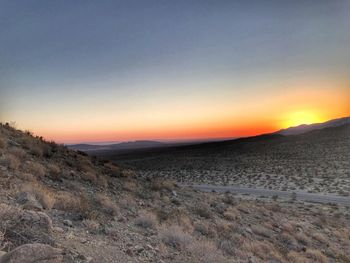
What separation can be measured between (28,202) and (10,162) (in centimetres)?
485

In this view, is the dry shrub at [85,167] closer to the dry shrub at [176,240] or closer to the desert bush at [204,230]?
→ the desert bush at [204,230]

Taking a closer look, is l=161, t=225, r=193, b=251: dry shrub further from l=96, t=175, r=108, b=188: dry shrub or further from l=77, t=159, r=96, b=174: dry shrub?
l=77, t=159, r=96, b=174: dry shrub

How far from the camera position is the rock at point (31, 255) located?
16.7 feet

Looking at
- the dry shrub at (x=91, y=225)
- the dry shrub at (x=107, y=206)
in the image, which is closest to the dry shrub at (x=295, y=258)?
the dry shrub at (x=107, y=206)

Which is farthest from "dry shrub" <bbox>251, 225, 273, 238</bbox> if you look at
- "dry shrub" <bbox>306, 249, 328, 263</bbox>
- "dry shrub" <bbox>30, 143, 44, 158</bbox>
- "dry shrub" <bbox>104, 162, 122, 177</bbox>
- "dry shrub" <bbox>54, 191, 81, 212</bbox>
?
"dry shrub" <bbox>30, 143, 44, 158</bbox>

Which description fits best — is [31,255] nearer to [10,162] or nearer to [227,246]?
[227,246]

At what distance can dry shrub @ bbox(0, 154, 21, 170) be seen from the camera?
507 inches

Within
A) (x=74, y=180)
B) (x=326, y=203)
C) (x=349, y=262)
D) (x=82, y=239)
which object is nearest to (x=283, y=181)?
(x=326, y=203)

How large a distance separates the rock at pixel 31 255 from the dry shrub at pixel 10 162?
808 cm

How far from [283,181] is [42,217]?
37.4 meters

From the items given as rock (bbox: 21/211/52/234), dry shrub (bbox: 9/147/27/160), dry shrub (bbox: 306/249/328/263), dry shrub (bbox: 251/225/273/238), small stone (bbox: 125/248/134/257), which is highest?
dry shrub (bbox: 9/147/27/160)

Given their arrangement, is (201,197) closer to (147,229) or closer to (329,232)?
(329,232)

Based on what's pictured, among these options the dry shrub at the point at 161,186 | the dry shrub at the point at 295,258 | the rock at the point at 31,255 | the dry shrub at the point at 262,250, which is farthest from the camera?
the dry shrub at the point at 161,186

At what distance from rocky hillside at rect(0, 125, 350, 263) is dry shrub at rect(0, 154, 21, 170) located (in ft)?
0.13
